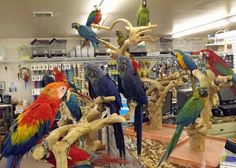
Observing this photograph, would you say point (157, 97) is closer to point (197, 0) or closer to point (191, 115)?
point (191, 115)

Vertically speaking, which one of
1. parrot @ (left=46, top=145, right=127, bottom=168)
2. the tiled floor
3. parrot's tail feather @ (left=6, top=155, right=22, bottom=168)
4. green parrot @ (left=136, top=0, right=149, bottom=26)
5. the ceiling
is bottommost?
the tiled floor

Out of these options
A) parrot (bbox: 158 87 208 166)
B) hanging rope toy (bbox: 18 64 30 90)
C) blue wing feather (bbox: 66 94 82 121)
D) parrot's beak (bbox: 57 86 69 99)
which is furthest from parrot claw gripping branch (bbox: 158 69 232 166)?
hanging rope toy (bbox: 18 64 30 90)

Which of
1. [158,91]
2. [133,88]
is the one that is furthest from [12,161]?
[158,91]

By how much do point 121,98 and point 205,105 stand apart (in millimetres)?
407

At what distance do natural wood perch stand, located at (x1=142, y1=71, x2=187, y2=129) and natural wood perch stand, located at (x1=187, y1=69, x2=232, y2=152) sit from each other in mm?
528

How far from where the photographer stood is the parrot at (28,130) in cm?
81

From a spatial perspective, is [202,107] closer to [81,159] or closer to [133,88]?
[133,88]

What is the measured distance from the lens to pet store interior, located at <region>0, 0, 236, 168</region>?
0.90 m

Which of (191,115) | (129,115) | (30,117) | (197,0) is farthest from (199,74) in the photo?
(197,0)

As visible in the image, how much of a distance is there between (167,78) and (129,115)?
3.21ft

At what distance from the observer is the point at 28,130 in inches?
32.7

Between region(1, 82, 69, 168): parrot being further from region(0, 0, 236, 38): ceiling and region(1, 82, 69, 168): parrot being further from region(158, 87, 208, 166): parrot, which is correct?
region(0, 0, 236, 38): ceiling

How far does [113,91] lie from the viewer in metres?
1.11

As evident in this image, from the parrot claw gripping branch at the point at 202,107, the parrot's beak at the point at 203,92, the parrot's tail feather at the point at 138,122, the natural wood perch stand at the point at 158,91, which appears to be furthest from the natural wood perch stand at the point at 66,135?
the natural wood perch stand at the point at 158,91
